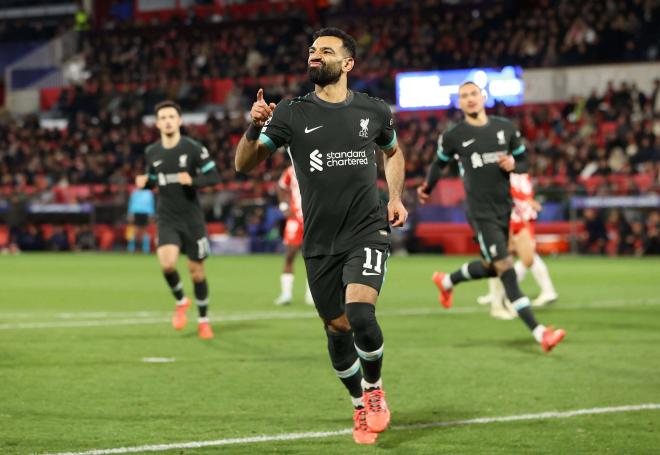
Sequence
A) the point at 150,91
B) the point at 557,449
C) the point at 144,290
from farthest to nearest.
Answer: the point at 150,91, the point at 144,290, the point at 557,449

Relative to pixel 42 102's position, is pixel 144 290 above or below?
below

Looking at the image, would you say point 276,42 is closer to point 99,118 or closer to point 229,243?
point 99,118

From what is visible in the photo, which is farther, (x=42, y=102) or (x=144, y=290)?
(x=42, y=102)

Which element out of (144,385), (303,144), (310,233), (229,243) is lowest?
(229,243)

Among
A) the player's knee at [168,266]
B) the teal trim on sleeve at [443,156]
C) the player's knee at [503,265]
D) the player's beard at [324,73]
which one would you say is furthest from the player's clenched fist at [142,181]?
the player's beard at [324,73]

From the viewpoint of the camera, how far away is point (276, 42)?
158 feet

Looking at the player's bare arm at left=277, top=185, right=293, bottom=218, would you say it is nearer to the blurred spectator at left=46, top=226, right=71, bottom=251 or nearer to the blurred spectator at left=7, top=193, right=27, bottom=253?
the blurred spectator at left=46, top=226, right=71, bottom=251

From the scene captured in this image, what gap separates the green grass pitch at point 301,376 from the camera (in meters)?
7.27

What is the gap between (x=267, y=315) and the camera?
52.5ft

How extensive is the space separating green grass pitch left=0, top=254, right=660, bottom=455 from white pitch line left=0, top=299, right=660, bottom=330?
1.1 inches

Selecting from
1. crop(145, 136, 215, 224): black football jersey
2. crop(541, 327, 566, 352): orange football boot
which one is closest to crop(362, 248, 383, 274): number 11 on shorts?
crop(541, 327, 566, 352): orange football boot

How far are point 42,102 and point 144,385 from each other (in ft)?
146

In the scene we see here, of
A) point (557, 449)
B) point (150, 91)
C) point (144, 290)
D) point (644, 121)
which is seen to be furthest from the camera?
point (150, 91)

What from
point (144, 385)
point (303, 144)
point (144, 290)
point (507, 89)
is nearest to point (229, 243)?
point (507, 89)
